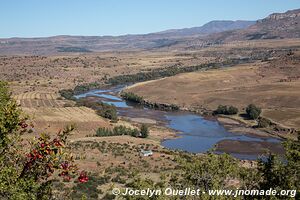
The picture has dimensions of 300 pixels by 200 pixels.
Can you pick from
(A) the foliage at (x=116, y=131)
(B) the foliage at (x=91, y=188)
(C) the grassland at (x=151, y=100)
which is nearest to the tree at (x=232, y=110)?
(C) the grassland at (x=151, y=100)

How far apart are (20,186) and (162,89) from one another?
139 metres

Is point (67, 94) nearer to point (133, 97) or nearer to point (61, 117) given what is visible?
point (133, 97)

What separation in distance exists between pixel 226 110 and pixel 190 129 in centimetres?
1927

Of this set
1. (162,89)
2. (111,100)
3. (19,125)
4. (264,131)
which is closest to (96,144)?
(264,131)

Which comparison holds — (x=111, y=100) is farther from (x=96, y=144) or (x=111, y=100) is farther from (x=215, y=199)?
(x=215, y=199)

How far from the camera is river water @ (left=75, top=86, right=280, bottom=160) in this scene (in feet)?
270

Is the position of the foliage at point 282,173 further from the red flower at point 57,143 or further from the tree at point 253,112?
the tree at point 253,112

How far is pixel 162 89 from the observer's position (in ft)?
486

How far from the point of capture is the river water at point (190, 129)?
82.4m

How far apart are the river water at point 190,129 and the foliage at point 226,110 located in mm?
6090

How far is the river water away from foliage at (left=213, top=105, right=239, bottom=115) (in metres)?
6.09

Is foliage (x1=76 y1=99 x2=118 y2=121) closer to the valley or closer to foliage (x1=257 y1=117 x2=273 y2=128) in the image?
the valley

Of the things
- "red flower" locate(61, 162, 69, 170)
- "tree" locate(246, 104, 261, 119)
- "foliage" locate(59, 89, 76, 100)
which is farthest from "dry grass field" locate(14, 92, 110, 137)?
"red flower" locate(61, 162, 69, 170)

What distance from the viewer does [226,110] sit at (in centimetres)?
11231
